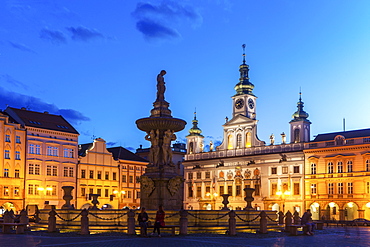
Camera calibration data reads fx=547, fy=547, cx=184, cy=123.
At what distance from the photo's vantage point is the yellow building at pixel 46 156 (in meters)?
59.9

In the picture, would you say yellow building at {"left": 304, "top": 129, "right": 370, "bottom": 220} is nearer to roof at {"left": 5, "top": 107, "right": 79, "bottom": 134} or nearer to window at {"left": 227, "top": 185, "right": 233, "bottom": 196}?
window at {"left": 227, "top": 185, "right": 233, "bottom": 196}

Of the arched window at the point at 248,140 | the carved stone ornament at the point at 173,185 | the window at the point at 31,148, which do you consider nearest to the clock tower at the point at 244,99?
the arched window at the point at 248,140

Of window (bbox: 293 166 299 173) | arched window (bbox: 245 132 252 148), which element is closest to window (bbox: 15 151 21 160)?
arched window (bbox: 245 132 252 148)

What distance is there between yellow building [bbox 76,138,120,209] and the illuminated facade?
1304 cm

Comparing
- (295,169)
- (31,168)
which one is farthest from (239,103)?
(31,168)

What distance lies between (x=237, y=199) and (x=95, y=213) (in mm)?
46513

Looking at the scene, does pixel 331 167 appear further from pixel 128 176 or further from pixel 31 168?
pixel 31 168

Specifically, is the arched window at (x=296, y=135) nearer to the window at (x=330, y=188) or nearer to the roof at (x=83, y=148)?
the window at (x=330, y=188)

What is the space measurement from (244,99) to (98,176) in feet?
71.6

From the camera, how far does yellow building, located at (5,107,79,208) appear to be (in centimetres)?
5991

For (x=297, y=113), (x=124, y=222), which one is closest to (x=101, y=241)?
(x=124, y=222)

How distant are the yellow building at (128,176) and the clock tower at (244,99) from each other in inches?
576

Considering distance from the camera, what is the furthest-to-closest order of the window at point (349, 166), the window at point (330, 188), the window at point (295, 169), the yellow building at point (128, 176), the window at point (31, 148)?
the yellow building at point (128, 176) < the window at point (295, 169) < the window at point (330, 188) < the window at point (349, 166) < the window at point (31, 148)

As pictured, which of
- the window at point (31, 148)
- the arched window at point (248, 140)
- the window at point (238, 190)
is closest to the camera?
the window at point (31, 148)
